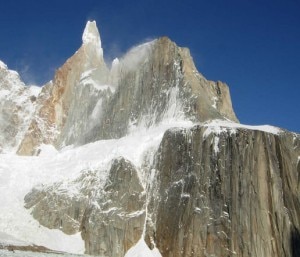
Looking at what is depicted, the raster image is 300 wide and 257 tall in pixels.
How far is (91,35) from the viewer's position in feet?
543

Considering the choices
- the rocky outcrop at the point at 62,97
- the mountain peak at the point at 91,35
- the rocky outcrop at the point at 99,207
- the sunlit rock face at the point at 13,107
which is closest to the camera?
the rocky outcrop at the point at 99,207

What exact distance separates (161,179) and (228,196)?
1296 cm

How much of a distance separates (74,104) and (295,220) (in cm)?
7907

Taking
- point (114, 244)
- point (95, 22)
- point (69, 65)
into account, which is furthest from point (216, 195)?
point (95, 22)

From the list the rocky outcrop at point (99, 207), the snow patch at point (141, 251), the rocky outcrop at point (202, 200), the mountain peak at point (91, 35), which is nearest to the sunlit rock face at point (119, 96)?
the mountain peak at point (91, 35)

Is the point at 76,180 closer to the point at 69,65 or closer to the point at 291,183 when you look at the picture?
the point at 291,183

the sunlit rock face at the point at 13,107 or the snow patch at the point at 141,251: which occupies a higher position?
the sunlit rock face at the point at 13,107

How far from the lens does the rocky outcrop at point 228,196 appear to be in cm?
7812

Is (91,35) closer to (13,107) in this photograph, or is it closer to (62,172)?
(13,107)

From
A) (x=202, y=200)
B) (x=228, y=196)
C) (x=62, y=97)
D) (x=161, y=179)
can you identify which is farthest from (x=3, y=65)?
(x=228, y=196)

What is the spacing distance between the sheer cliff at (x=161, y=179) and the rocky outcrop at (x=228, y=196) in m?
0.14

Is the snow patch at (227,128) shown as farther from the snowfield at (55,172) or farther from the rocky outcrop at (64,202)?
the rocky outcrop at (64,202)

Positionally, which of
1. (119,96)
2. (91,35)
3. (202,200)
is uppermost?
(91,35)

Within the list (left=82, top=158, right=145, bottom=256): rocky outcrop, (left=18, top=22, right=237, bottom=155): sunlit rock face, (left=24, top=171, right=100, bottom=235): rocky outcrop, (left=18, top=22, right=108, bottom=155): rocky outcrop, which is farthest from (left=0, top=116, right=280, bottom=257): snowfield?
(left=18, top=22, right=108, bottom=155): rocky outcrop
